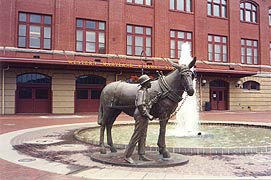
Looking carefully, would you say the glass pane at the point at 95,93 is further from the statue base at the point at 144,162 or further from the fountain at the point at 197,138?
the statue base at the point at 144,162

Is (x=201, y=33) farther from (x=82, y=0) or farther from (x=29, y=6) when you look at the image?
(x=29, y=6)

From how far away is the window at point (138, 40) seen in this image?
98.6ft

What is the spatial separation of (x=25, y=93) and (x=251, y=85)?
2621 centimetres

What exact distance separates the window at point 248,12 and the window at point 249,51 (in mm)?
2822

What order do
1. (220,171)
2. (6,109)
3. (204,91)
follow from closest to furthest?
1. (220,171)
2. (6,109)
3. (204,91)

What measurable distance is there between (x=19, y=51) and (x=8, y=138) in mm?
16325

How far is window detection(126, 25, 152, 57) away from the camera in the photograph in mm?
30062

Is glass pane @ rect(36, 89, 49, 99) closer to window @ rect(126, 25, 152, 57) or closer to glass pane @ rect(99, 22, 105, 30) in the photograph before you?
glass pane @ rect(99, 22, 105, 30)

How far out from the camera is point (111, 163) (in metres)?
6.78

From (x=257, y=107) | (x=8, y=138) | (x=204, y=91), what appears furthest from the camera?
(x=257, y=107)

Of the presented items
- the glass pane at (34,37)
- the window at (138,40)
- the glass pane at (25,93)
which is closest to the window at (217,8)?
the window at (138,40)

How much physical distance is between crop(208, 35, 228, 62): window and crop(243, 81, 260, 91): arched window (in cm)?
404

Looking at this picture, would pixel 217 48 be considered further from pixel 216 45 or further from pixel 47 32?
pixel 47 32

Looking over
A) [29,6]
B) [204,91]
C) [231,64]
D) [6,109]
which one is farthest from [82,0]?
[231,64]
